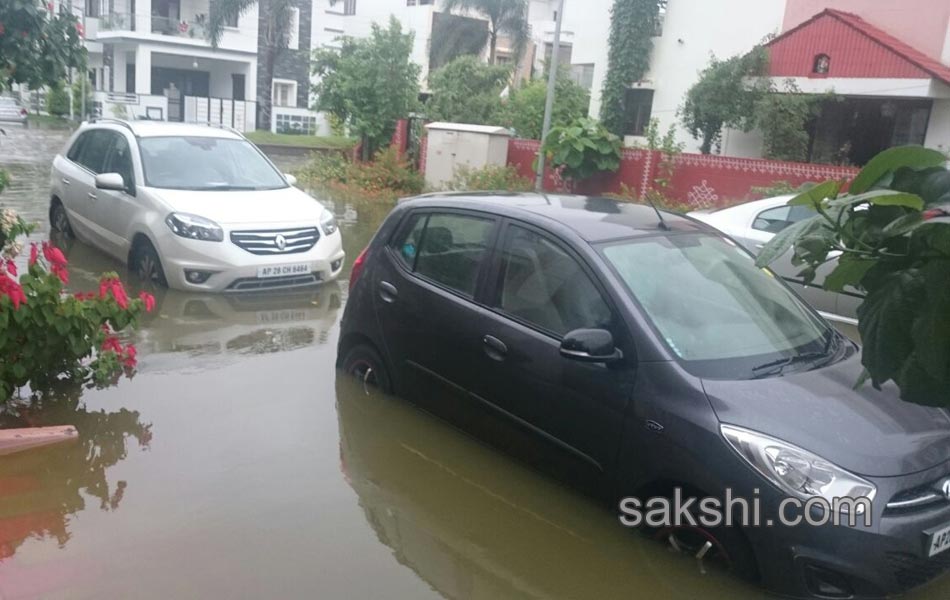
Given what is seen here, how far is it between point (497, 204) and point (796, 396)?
2.16 m

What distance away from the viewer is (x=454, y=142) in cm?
1914

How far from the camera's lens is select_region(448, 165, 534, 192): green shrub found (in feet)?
59.1

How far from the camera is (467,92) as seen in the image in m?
28.5

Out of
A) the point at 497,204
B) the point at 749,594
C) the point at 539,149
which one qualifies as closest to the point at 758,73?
the point at 539,149

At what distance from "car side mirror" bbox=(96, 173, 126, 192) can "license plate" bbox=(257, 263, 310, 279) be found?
1.84 metres

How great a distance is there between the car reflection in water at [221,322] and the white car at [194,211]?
0.55 feet

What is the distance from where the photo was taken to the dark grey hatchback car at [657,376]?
376cm

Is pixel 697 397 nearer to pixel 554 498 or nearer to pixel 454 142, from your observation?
pixel 554 498

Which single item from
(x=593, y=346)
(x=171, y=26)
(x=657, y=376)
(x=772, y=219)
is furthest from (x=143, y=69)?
(x=657, y=376)

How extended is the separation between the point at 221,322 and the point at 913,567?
6223 millimetres

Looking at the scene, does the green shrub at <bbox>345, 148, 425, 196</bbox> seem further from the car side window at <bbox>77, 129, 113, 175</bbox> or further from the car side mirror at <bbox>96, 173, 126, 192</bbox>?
the car side mirror at <bbox>96, 173, 126, 192</bbox>

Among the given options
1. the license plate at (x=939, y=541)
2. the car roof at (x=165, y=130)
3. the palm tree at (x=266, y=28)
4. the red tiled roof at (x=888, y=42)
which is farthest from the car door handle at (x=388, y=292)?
the palm tree at (x=266, y=28)

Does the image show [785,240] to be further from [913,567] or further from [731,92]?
[731,92]

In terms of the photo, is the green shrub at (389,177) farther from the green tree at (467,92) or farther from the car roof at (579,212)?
the car roof at (579,212)
